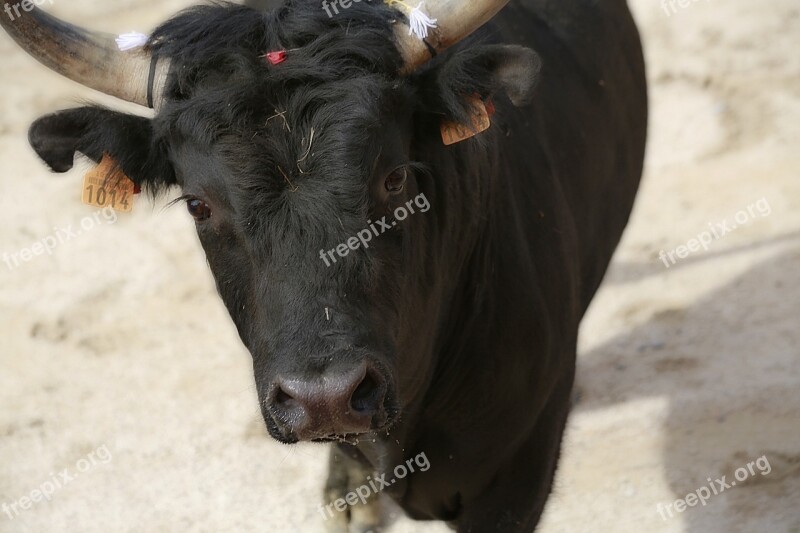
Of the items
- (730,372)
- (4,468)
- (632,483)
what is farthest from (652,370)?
(4,468)

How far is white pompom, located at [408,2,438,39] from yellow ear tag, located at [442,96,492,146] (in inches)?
10.1

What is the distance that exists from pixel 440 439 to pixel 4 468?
11.0 feet

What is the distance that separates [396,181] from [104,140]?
3.41ft

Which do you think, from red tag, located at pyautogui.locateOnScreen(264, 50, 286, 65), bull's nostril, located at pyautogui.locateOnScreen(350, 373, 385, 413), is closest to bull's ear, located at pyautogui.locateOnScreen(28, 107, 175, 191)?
red tag, located at pyautogui.locateOnScreen(264, 50, 286, 65)

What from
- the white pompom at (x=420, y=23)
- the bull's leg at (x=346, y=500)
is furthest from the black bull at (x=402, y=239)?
the bull's leg at (x=346, y=500)

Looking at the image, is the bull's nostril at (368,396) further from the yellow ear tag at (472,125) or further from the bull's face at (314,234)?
the yellow ear tag at (472,125)

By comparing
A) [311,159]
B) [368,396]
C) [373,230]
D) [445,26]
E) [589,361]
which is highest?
[445,26]

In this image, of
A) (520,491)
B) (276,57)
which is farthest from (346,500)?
(276,57)

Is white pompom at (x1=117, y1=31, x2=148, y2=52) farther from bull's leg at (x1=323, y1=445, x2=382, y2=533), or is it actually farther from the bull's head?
bull's leg at (x1=323, y1=445, x2=382, y2=533)

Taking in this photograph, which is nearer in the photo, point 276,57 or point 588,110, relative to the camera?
point 276,57

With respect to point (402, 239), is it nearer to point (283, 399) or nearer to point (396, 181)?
point (396, 181)

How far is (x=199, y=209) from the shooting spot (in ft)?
10.3

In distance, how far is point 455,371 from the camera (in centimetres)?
384

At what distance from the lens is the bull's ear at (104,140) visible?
330 centimetres
